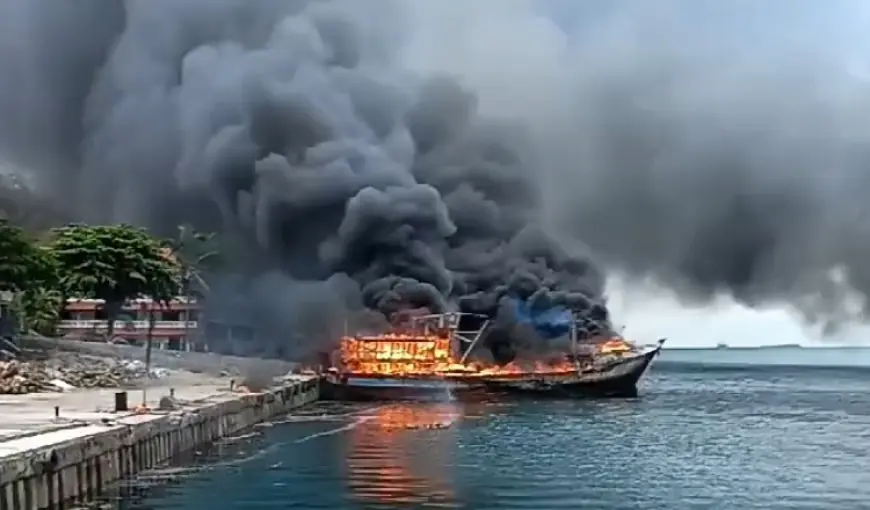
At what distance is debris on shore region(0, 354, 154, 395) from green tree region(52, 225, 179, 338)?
2361 centimetres

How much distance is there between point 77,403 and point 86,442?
21.3 metres

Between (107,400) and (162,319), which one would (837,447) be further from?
(162,319)

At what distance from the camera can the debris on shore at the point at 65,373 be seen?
236 ft

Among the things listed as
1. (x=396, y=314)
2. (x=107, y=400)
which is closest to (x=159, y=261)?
(x=396, y=314)

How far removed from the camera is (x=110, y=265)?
118 meters

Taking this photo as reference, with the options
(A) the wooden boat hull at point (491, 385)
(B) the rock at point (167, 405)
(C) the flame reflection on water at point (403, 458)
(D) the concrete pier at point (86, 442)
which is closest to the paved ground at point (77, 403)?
(D) the concrete pier at point (86, 442)

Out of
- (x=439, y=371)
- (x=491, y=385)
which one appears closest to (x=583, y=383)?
(x=491, y=385)

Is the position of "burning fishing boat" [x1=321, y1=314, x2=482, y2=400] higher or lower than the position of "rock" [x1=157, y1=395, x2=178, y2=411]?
higher

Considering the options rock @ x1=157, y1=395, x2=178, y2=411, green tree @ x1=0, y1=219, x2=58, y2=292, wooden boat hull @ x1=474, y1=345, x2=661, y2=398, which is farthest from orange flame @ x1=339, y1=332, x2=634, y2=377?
rock @ x1=157, y1=395, x2=178, y2=411

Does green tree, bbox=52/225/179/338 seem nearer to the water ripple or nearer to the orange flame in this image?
the orange flame

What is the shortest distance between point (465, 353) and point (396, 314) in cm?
765

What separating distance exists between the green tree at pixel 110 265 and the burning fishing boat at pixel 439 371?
70.2 feet

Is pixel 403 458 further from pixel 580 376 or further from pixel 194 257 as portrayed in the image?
pixel 194 257

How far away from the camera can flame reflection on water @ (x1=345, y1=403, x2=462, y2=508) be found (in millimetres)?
46719
